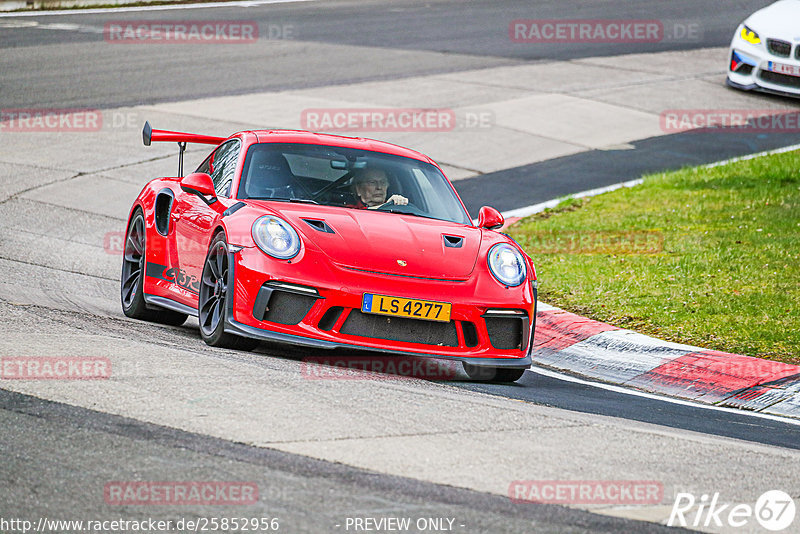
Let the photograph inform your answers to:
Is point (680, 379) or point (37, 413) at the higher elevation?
point (37, 413)

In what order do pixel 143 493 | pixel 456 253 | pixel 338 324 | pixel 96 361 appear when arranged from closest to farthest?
pixel 143 493, pixel 96 361, pixel 338 324, pixel 456 253

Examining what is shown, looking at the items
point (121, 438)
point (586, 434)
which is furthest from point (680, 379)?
point (121, 438)

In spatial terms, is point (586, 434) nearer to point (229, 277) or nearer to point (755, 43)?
point (229, 277)

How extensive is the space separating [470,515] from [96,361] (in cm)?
248

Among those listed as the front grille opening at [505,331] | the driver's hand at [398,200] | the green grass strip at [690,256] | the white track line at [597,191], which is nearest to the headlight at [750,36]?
the white track line at [597,191]

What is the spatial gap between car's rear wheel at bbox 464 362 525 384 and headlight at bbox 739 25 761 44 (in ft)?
40.2

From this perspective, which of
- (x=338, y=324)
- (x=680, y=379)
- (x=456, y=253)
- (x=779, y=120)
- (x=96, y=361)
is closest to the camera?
(x=96, y=361)

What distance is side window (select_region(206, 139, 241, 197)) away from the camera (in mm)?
7879

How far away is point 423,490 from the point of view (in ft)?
14.8

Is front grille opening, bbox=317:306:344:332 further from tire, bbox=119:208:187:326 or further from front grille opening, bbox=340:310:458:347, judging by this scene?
tire, bbox=119:208:187:326
